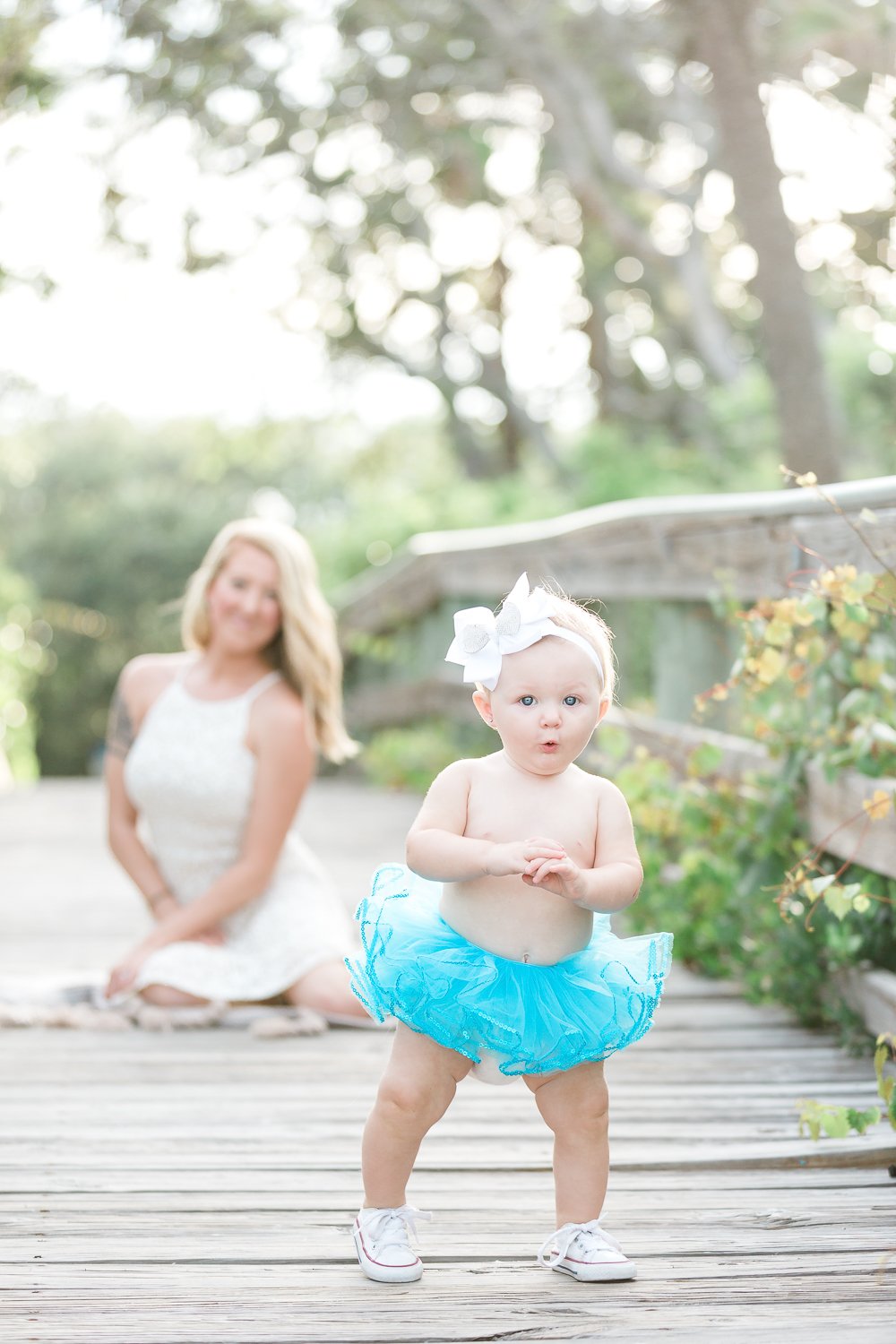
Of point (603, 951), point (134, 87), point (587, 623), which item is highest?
point (134, 87)

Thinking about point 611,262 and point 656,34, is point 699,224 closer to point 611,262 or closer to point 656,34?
point 656,34

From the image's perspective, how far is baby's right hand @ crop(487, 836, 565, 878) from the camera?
1973mm

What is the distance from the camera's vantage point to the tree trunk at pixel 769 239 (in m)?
7.06

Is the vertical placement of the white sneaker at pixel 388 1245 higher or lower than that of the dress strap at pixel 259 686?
lower

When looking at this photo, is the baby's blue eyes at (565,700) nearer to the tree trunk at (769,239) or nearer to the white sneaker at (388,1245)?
the white sneaker at (388,1245)

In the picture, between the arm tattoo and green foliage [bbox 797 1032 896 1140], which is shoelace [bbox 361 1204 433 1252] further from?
the arm tattoo

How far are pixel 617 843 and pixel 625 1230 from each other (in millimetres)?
621

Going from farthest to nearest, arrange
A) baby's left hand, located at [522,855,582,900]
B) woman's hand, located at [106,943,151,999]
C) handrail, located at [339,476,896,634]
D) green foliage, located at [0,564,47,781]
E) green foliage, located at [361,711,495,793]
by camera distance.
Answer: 1. green foliage, located at [0,564,47,781]
2. green foliage, located at [361,711,495,793]
3. woman's hand, located at [106,943,151,999]
4. handrail, located at [339,476,896,634]
5. baby's left hand, located at [522,855,582,900]

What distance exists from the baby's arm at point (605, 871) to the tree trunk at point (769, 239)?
513cm

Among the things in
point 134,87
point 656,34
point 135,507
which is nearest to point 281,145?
point 134,87

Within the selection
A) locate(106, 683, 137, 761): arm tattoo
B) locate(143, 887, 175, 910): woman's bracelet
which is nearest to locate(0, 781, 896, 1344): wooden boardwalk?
locate(143, 887, 175, 910): woman's bracelet

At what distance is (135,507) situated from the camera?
19641mm

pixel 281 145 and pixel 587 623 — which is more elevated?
pixel 281 145

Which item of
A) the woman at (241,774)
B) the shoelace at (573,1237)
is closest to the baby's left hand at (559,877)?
the shoelace at (573,1237)
